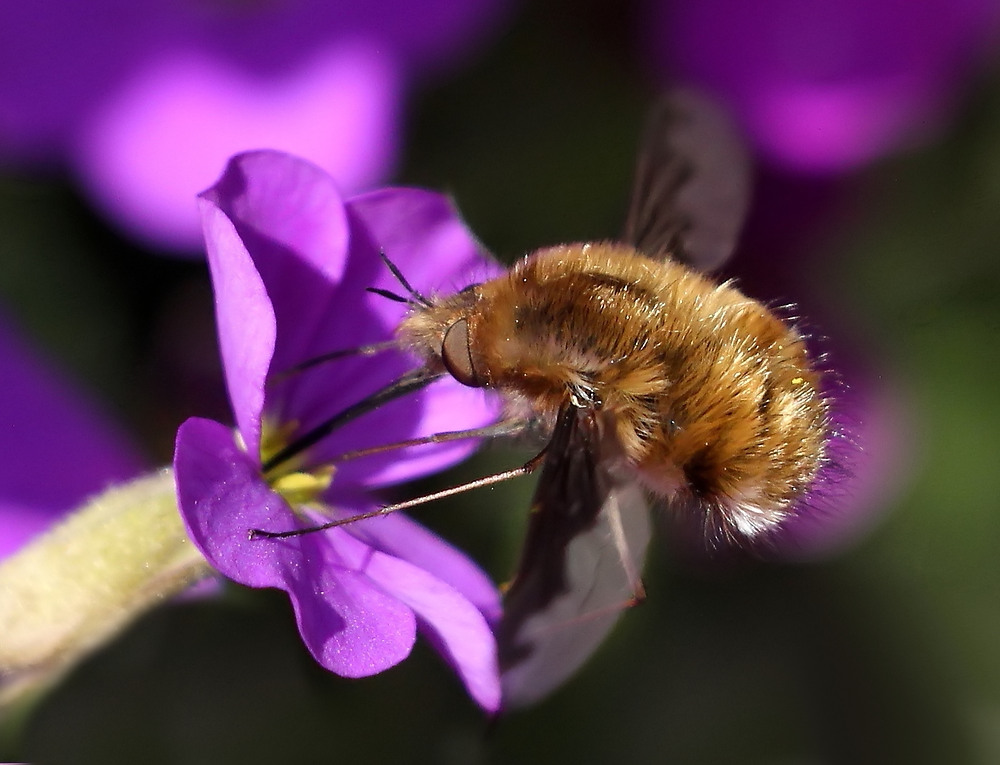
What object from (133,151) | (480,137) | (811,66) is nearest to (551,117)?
(480,137)

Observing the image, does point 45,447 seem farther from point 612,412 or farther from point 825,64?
point 825,64

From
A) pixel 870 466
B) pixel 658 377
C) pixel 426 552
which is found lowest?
pixel 870 466

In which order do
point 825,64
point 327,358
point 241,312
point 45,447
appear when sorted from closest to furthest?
point 241,312
point 327,358
point 45,447
point 825,64

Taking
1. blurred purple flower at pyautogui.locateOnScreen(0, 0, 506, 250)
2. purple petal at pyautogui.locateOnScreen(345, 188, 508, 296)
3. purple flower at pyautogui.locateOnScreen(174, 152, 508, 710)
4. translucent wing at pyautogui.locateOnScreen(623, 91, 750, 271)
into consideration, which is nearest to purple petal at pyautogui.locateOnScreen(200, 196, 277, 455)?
purple flower at pyautogui.locateOnScreen(174, 152, 508, 710)

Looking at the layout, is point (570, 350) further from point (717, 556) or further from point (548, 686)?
point (717, 556)

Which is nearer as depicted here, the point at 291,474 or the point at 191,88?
the point at 291,474

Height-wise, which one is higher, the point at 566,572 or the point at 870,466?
the point at 566,572

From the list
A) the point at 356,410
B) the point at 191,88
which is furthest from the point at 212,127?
the point at 356,410
